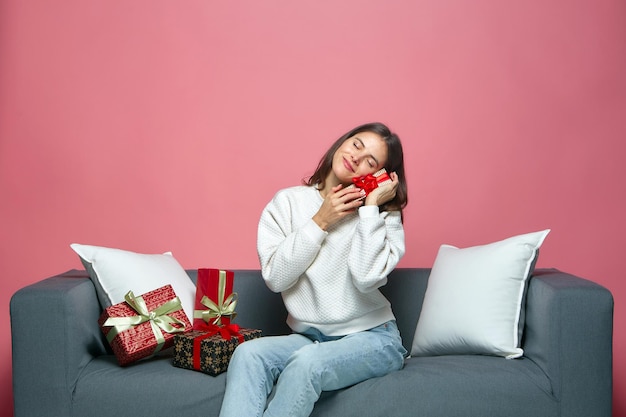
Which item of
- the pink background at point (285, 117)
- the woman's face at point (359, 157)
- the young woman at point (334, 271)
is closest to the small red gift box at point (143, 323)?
the young woman at point (334, 271)

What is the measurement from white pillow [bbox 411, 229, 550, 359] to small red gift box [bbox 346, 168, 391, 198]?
46 cm

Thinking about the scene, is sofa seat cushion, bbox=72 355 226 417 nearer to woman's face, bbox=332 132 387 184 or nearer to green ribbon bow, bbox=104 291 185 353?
green ribbon bow, bbox=104 291 185 353

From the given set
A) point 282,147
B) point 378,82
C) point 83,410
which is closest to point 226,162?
point 282,147

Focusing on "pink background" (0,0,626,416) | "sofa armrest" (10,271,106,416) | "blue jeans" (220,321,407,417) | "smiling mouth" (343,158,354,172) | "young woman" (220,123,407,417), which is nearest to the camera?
"blue jeans" (220,321,407,417)

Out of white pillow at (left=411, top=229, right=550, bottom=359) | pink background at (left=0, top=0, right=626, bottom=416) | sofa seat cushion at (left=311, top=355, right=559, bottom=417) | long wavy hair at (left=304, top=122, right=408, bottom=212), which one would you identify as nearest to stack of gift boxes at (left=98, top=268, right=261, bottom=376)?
sofa seat cushion at (left=311, top=355, right=559, bottom=417)

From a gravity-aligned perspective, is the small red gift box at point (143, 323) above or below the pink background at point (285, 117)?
below

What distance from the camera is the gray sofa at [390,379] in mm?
2201

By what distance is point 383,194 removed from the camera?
2.48 metres

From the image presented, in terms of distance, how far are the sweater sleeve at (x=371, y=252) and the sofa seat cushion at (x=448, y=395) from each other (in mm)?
310

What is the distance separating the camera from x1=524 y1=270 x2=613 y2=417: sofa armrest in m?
2.24

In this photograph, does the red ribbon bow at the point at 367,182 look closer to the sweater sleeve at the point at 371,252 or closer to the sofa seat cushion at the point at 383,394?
the sweater sleeve at the point at 371,252

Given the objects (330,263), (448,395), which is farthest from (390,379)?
(330,263)

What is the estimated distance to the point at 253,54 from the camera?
3.45m

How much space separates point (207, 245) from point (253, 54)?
92cm
